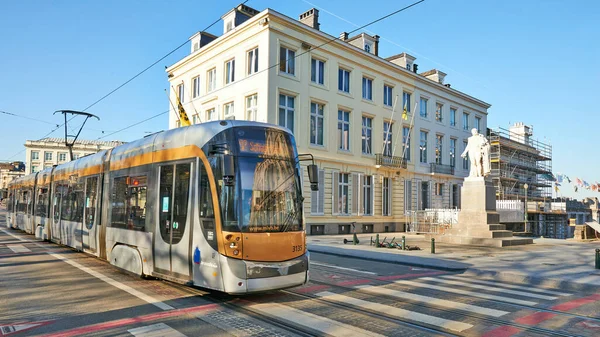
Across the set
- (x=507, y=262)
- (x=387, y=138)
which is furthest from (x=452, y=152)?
(x=507, y=262)

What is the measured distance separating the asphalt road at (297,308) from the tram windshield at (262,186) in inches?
58.4

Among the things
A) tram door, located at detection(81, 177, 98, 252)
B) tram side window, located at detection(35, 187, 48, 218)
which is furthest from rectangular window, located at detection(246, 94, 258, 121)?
tram door, located at detection(81, 177, 98, 252)

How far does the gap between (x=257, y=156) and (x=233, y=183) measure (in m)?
0.75

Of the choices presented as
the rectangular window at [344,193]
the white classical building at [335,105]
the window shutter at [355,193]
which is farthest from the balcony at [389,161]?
the rectangular window at [344,193]

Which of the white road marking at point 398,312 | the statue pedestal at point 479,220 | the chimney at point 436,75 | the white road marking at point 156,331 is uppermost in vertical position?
the chimney at point 436,75

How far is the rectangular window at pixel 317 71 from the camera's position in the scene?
28.6 metres

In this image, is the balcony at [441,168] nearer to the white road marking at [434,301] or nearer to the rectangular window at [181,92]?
the rectangular window at [181,92]

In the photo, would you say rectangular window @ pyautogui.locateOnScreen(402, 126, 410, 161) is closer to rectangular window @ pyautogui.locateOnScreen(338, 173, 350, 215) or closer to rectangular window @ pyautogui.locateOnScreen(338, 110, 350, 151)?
rectangular window @ pyautogui.locateOnScreen(338, 110, 350, 151)

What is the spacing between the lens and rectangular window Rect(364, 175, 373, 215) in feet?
104

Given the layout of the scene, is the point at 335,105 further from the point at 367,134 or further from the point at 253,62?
the point at 253,62

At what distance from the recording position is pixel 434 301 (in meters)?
8.10

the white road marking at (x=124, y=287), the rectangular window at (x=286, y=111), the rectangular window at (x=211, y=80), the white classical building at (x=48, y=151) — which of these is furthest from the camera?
the white classical building at (x=48, y=151)

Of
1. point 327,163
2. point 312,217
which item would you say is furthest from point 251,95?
point 312,217

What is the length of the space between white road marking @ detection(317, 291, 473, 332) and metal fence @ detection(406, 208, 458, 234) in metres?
18.8
